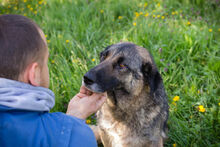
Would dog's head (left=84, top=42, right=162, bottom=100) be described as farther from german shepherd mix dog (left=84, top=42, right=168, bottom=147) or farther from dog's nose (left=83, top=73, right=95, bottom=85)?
dog's nose (left=83, top=73, right=95, bottom=85)

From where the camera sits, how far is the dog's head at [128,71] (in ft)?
7.17

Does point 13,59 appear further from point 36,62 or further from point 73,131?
point 73,131

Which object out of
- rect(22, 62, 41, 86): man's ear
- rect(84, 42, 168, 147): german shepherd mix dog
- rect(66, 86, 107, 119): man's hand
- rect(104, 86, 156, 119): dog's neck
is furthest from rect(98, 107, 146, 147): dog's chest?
rect(22, 62, 41, 86): man's ear

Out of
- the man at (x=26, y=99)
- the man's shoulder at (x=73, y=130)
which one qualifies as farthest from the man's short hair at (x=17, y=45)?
the man's shoulder at (x=73, y=130)

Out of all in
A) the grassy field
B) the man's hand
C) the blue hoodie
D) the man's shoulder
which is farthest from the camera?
the grassy field

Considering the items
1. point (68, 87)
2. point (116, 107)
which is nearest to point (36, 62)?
point (116, 107)

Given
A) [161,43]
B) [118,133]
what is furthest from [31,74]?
[161,43]

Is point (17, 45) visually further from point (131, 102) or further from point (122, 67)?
point (131, 102)

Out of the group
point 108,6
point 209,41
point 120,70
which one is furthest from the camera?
point 108,6

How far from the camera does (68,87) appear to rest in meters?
3.20

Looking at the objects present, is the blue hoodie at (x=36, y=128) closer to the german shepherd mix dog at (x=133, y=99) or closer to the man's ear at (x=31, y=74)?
the man's ear at (x=31, y=74)

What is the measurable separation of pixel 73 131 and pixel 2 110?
16.6 inches

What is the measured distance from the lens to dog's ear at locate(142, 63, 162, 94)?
2.27 m

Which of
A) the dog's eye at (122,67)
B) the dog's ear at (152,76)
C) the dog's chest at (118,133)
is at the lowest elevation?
the dog's chest at (118,133)
